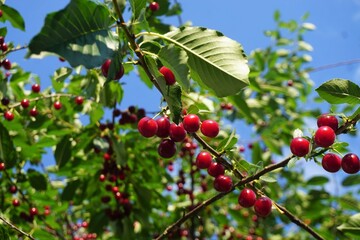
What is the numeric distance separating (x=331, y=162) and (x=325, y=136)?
148mm

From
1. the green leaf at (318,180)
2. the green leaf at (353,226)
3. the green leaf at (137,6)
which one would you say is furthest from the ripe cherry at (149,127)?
the green leaf at (318,180)

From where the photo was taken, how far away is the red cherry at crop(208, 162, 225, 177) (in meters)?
1.86

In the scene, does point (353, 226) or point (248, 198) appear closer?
point (248, 198)

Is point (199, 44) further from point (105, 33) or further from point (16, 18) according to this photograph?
point (16, 18)

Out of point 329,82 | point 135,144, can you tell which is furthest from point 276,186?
point 329,82

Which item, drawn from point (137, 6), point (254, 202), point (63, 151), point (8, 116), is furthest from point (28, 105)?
point (254, 202)

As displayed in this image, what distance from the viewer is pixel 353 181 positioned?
14.3 ft

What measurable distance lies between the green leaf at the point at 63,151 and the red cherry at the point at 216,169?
171 centimetres

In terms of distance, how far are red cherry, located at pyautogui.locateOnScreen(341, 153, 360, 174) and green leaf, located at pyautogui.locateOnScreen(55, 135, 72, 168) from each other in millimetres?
2206

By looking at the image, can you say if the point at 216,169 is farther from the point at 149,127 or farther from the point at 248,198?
the point at 149,127

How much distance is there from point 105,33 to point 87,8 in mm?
114

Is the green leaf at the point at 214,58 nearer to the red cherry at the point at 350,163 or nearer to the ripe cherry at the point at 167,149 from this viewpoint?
the ripe cherry at the point at 167,149

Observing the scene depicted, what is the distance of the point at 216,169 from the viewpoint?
73.3 inches

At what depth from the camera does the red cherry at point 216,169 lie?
1.86m
